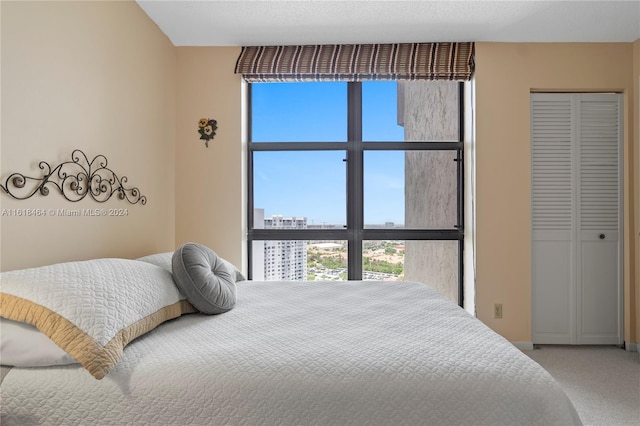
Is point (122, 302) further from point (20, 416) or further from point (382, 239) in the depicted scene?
point (382, 239)

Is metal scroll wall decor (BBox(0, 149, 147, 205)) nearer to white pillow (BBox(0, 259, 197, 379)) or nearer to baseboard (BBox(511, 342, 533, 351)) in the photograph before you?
white pillow (BBox(0, 259, 197, 379))

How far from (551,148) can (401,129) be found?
117 centimetres

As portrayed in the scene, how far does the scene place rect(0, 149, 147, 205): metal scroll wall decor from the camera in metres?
1.50

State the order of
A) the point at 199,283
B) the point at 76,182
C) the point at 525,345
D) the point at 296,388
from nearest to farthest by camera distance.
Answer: the point at 296,388
the point at 199,283
the point at 76,182
the point at 525,345

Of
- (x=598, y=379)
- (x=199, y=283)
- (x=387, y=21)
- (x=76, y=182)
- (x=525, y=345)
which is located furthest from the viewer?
(x=525, y=345)

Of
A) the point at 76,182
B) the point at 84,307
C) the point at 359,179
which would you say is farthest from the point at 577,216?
the point at 76,182

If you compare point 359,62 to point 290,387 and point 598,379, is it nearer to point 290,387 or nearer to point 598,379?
point 290,387

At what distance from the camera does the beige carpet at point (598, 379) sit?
1.96 meters

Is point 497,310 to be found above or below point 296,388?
Answer: below

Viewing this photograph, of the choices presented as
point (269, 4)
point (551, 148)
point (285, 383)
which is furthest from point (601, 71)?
point (285, 383)

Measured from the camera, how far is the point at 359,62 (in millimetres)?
2910

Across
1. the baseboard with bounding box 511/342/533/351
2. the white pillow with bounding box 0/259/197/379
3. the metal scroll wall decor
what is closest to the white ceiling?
the metal scroll wall decor

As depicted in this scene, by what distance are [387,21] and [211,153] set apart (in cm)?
163

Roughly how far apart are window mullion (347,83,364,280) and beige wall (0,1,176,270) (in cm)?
143
